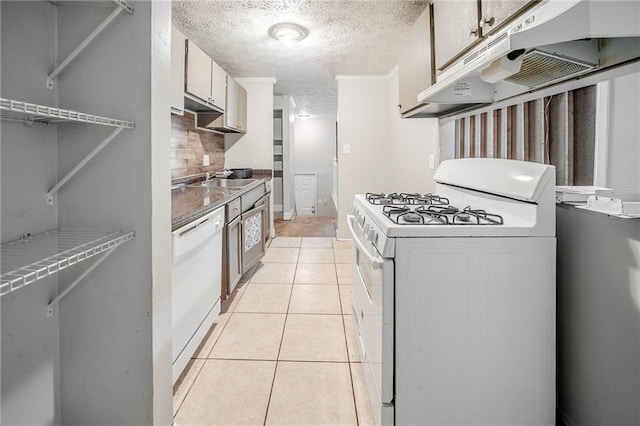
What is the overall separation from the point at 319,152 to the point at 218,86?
4.88 m

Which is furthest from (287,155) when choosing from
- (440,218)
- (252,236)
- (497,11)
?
(440,218)

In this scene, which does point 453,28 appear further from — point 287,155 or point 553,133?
point 287,155

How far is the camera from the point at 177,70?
7.52 feet

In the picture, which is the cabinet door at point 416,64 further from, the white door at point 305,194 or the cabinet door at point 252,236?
the white door at point 305,194

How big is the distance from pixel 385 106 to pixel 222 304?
325cm

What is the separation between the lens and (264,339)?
2.10 meters

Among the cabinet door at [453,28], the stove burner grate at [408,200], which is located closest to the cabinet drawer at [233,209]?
the stove burner grate at [408,200]

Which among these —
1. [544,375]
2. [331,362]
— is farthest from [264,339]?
[544,375]

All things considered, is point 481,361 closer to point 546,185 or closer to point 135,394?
point 546,185

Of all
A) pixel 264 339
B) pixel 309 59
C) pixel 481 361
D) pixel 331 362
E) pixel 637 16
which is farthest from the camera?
pixel 309 59

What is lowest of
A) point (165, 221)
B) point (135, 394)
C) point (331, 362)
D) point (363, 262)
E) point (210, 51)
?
point (331, 362)

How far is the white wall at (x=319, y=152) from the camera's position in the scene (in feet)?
26.1

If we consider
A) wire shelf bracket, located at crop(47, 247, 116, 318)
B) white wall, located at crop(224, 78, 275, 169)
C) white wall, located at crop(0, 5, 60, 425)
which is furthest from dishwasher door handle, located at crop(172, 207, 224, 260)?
white wall, located at crop(224, 78, 275, 169)

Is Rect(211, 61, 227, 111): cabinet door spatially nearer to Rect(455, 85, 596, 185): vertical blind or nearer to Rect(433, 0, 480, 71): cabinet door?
Rect(433, 0, 480, 71): cabinet door
